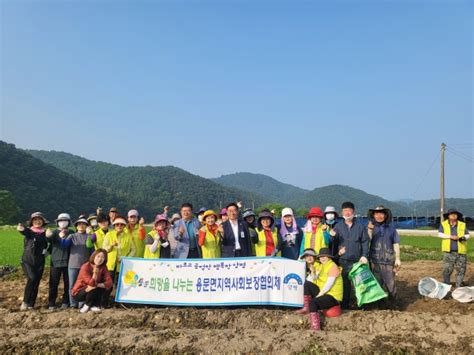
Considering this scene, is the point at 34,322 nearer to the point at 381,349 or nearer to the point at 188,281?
the point at 188,281

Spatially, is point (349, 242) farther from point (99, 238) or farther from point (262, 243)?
point (99, 238)

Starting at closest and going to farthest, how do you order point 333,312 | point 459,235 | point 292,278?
1. point 333,312
2. point 292,278
3. point 459,235

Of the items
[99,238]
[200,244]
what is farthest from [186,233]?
[99,238]

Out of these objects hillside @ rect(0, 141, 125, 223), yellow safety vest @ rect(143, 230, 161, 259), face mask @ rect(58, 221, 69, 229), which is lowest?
yellow safety vest @ rect(143, 230, 161, 259)

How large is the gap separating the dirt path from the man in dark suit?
1.02 m

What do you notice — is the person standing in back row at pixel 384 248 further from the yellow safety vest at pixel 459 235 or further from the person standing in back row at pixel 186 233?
the person standing in back row at pixel 186 233

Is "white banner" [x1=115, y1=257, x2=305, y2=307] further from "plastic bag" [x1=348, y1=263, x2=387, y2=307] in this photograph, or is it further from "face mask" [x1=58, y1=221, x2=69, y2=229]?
"face mask" [x1=58, y1=221, x2=69, y2=229]

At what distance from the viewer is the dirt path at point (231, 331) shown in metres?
5.61

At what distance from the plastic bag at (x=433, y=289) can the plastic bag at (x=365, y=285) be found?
181 cm

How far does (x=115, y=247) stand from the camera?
7.69 m

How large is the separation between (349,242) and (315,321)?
5.48 feet

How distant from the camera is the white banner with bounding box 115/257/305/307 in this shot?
7.02 metres

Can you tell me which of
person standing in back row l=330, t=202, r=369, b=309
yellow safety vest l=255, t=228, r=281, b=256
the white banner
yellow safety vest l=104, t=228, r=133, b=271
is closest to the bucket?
the white banner

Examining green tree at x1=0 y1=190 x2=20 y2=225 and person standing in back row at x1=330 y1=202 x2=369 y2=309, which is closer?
person standing in back row at x1=330 y1=202 x2=369 y2=309
